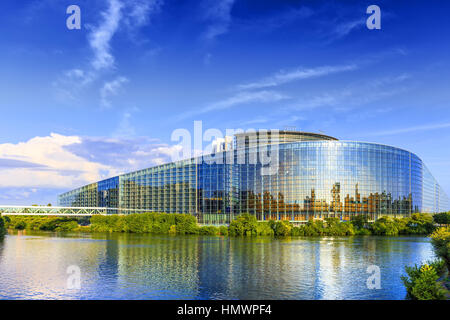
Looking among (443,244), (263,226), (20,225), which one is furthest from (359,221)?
(20,225)

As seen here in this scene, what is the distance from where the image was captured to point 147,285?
39.4m

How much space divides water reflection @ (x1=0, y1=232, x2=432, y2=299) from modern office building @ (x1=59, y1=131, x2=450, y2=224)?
55.7 metres

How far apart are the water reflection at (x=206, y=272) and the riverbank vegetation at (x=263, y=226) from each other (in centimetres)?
3352

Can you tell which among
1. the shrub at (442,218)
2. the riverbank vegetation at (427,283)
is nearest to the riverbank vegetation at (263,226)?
the shrub at (442,218)

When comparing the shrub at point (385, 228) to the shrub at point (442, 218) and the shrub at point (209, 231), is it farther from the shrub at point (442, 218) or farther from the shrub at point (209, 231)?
the shrub at point (209, 231)

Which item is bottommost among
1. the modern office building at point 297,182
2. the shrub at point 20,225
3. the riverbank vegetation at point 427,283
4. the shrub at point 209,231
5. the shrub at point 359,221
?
the shrub at point 20,225

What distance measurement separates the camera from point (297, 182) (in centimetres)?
12544

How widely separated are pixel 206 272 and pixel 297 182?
83.6 meters

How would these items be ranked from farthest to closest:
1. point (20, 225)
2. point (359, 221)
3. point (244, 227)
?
point (20, 225), point (359, 221), point (244, 227)

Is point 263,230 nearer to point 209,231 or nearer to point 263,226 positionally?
point 263,226

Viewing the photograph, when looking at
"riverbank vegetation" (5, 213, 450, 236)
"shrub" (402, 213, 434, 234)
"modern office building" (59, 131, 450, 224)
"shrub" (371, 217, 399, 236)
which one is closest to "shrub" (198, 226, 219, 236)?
"riverbank vegetation" (5, 213, 450, 236)

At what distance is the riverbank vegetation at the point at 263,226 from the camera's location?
10304 cm
